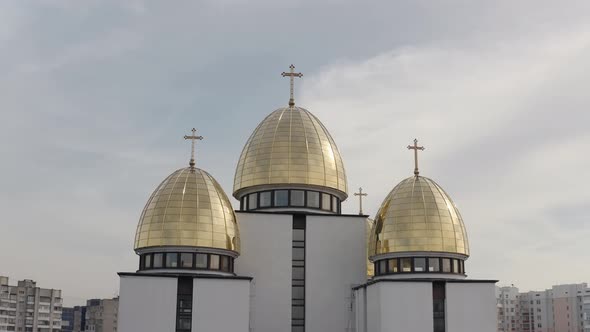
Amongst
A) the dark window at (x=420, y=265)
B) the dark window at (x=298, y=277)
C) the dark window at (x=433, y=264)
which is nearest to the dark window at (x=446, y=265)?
the dark window at (x=433, y=264)

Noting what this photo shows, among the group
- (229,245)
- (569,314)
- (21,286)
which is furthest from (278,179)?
(569,314)

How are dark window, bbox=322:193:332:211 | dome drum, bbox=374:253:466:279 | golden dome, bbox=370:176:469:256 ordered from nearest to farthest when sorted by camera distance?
dome drum, bbox=374:253:466:279 → golden dome, bbox=370:176:469:256 → dark window, bbox=322:193:332:211

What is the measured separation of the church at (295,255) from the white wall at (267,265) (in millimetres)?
49

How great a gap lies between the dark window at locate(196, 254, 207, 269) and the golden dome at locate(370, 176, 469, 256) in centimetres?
785

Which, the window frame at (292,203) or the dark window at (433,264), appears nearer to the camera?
the dark window at (433,264)

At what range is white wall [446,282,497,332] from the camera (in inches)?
1227

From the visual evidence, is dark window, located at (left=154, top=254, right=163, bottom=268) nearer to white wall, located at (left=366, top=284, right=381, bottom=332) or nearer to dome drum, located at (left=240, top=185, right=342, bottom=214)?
dome drum, located at (left=240, top=185, right=342, bottom=214)

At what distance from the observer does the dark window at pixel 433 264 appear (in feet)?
Answer: 105

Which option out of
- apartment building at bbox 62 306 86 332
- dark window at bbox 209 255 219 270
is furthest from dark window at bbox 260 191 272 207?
apartment building at bbox 62 306 86 332

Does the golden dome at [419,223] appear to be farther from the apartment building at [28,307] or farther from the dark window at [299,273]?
the apartment building at [28,307]

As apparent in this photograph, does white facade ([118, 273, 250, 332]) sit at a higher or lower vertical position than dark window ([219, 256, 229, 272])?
lower

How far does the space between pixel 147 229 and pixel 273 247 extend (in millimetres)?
6430

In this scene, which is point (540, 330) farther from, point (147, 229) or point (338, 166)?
point (147, 229)

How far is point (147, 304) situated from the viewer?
100ft
